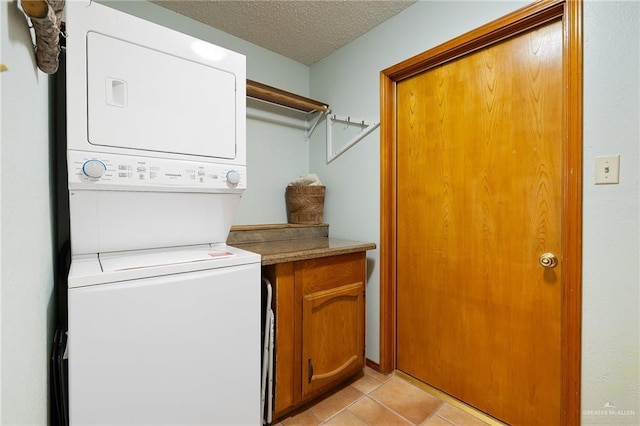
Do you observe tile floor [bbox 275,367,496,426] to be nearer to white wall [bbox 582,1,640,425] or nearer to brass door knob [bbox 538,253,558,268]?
white wall [bbox 582,1,640,425]

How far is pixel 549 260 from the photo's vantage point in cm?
134

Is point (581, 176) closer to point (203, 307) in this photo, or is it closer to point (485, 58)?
point (485, 58)

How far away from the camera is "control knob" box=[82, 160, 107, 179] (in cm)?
99

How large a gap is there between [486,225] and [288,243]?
45.9 inches

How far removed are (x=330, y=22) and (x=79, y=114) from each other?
1604 mm

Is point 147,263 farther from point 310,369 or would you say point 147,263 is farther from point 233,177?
point 310,369

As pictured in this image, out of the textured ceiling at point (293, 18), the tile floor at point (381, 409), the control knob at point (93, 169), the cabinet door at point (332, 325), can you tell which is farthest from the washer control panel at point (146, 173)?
the tile floor at point (381, 409)

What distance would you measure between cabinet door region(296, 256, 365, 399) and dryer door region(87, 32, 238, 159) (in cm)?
86

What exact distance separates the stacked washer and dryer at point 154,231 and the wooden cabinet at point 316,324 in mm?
223

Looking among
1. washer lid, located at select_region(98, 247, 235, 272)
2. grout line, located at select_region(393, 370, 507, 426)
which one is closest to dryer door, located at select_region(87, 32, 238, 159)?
washer lid, located at select_region(98, 247, 235, 272)

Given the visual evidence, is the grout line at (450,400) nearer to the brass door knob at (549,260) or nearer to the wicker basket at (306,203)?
the brass door knob at (549,260)

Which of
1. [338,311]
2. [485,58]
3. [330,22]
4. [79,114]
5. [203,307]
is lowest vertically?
[338,311]

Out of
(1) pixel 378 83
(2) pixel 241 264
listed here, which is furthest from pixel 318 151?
(2) pixel 241 264

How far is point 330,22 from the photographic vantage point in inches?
76.5
